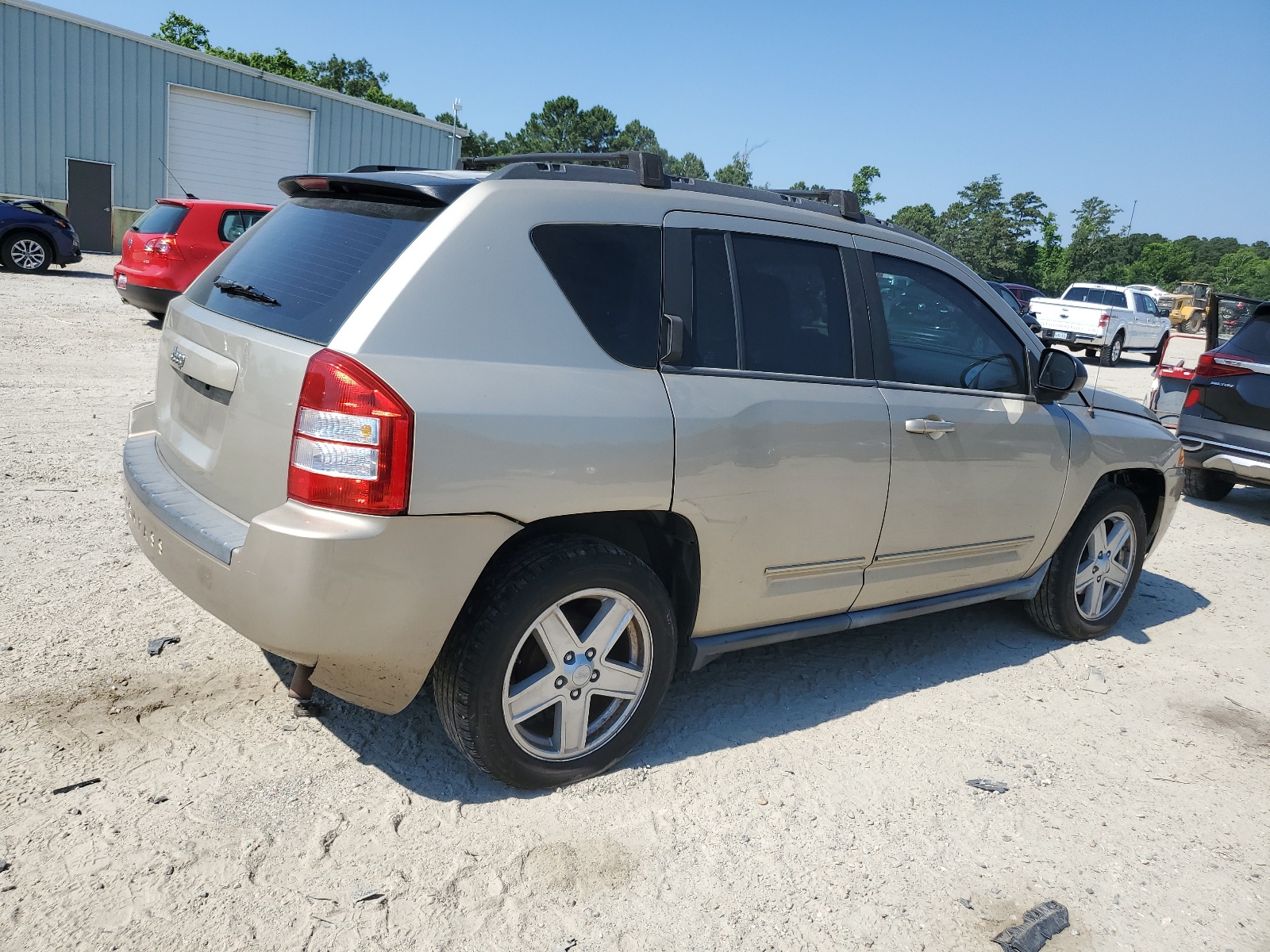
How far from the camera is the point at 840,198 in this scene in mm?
3922

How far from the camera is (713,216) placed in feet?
11.0

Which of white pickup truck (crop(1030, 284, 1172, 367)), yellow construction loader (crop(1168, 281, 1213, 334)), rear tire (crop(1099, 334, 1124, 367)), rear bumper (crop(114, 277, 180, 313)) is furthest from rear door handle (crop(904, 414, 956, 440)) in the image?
rear tire (crop(1099, 334, 1124, 367))

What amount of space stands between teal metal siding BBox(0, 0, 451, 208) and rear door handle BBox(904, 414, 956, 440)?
26.7m

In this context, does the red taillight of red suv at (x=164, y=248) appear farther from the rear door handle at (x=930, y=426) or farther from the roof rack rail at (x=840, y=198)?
the rear door handle at (x=930, y=426)

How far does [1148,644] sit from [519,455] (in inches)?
153

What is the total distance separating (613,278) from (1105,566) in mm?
3270

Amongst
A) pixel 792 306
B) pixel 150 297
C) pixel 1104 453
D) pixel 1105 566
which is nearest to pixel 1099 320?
pixel 150 297

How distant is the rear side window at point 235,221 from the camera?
1259 centimetres

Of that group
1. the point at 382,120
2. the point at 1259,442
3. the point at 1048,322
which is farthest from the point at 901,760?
the point at 382,120

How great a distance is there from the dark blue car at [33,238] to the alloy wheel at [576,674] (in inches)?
707

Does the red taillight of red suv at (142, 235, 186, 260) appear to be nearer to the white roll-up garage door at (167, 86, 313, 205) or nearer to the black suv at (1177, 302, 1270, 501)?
the black suv at (1177, 302, 1270, 501)

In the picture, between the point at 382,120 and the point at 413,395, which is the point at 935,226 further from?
the point at 413,395

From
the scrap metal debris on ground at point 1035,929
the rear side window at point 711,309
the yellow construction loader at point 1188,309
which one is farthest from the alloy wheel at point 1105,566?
the yellow construction loader at point 1188,309

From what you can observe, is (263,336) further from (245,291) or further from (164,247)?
(164,247)
